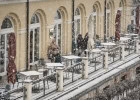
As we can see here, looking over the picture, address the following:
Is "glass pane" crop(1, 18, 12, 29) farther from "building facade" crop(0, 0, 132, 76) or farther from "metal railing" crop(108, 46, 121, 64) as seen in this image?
"metal railing" crop(108, 46, 121, 64)

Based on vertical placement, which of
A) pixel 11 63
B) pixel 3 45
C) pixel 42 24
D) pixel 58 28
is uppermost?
pixel 42 24

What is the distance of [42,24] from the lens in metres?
29.4

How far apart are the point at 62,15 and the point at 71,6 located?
101 centimetres

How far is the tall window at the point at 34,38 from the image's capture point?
28.3 metres

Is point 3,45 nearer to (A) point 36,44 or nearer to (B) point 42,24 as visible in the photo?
(A) point 36,44

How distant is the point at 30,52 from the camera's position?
28156 mm

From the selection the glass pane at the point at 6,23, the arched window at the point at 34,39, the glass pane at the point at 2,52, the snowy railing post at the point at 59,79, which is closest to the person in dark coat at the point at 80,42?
the arched window at the point at 34,39

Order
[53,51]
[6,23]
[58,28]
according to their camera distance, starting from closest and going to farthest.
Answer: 1. [6,23]
2. [53,51]
3. [58,28]

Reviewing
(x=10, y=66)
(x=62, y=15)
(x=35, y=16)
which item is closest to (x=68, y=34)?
(x=62, y=15)

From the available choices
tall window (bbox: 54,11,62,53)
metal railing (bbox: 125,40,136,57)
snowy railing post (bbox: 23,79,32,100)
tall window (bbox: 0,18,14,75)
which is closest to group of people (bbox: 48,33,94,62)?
tall window (bbox: 54,11,62,53)

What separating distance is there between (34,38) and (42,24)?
46.0 inches

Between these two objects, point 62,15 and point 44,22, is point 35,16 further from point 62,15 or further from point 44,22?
point 62,15

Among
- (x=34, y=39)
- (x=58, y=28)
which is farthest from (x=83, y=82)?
(x=58, y=28)

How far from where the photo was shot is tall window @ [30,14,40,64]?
2831cm
